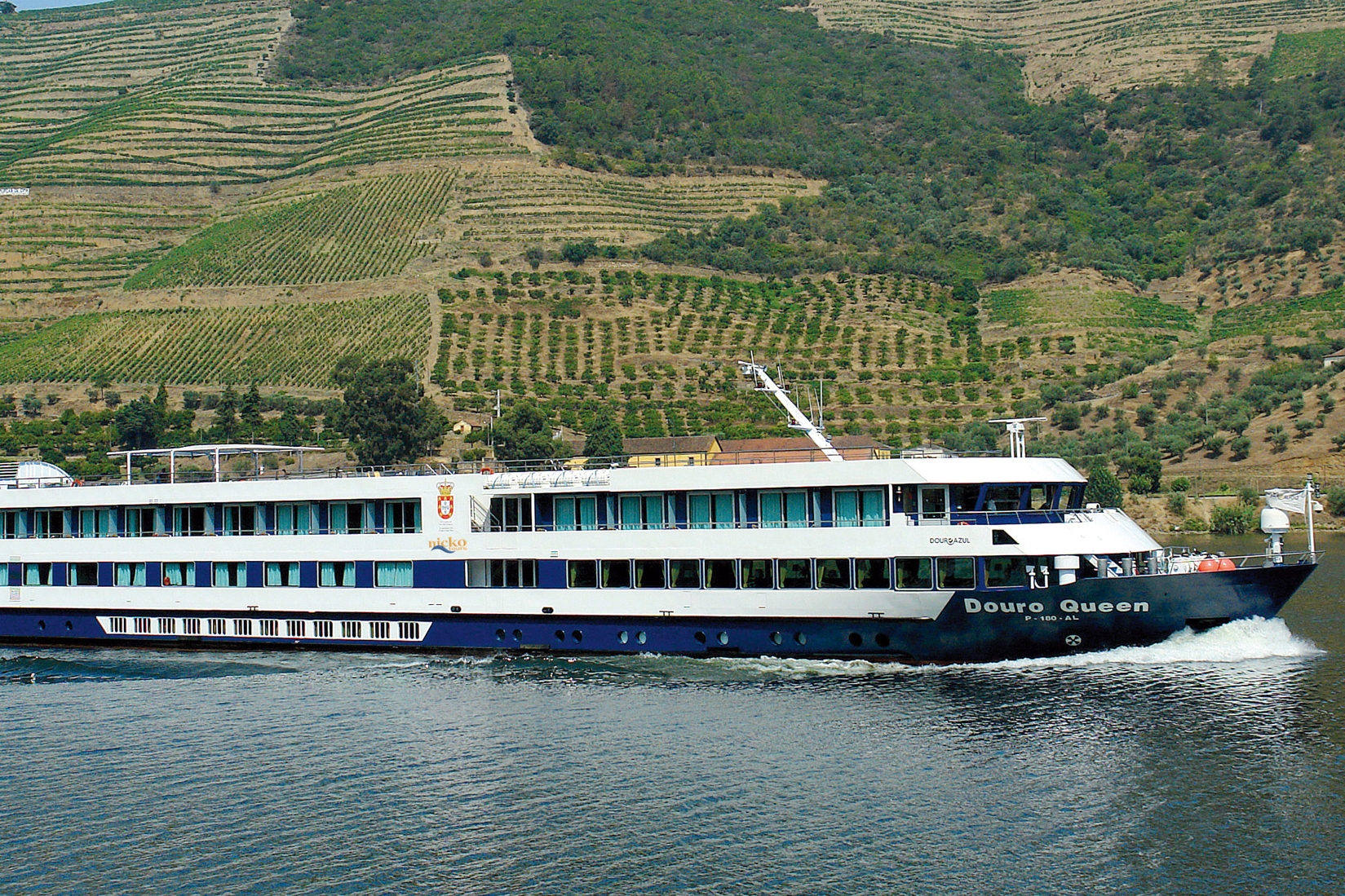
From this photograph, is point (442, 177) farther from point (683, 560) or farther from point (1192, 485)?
point (683, 560)

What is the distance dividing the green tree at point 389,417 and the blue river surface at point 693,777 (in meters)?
50.4

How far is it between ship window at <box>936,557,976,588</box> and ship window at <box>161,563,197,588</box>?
74.1 ft

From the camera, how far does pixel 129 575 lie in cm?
4375

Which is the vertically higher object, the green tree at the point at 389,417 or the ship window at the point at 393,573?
the green tree at the point at 389,417

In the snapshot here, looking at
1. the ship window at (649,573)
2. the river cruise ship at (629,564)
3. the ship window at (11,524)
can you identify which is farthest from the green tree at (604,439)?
the ship window at (649,573)

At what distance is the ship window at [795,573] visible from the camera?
3631 cm

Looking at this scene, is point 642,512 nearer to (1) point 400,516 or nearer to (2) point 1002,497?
(1) point 400,516

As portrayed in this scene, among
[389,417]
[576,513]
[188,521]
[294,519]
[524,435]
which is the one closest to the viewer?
[576,513]

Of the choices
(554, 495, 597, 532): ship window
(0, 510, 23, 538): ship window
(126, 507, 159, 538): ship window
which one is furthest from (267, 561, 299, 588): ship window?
(0, 510, 23, 538): ship window

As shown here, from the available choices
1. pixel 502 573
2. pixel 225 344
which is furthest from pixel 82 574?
pixel 225 344

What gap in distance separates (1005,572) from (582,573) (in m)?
11.3

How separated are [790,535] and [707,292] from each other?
95.3 metres

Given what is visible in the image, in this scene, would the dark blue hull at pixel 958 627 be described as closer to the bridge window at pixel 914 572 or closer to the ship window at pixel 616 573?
the bridge window at pixel 914 572

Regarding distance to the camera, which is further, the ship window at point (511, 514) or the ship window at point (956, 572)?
the ship window at point (511, 514)
